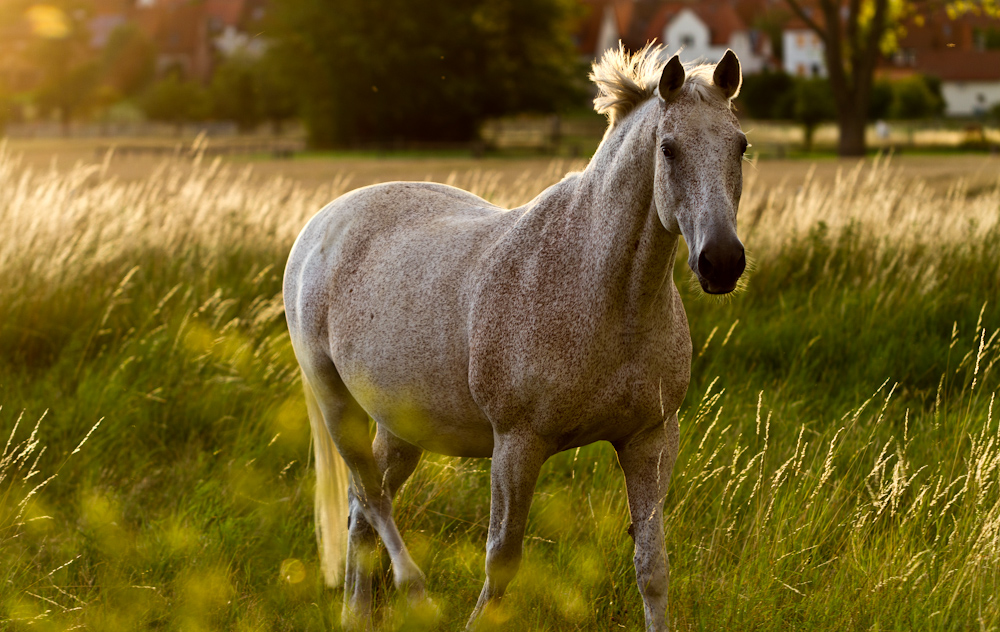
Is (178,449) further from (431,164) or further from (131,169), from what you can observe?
(431,164)

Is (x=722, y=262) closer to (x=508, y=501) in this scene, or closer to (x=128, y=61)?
(x=508, y=501)

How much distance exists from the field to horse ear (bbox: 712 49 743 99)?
1.48m

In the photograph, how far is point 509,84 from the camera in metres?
41.4

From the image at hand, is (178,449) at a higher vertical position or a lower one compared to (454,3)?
lower

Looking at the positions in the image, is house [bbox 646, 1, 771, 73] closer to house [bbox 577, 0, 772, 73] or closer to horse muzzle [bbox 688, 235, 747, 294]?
house [bbox 577, 0, 772, 73]

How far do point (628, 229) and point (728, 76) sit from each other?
501 mm

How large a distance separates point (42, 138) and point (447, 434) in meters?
59.7

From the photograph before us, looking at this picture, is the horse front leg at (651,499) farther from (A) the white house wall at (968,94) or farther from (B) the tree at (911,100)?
(A) the white house wall at (968,94)

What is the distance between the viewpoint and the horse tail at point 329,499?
3.97 meters

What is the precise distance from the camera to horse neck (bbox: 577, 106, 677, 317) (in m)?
2.61

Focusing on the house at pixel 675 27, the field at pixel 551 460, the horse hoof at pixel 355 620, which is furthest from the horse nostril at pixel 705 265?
the house at pixel 675 27

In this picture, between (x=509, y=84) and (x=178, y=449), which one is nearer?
(x=178, y=449)

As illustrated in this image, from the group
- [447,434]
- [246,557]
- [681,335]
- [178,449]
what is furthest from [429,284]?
[178,449]

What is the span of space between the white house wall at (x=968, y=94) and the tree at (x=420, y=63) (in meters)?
45.7
